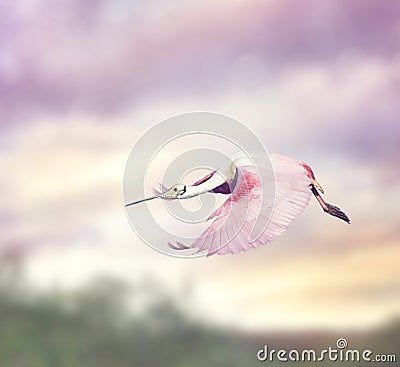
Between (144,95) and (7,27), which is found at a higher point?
(7,27)

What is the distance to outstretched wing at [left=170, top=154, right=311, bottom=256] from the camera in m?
2.10

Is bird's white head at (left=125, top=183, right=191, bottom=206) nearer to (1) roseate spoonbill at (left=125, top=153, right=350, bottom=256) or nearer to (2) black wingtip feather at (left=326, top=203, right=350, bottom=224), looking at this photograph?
(1) roseate spoonbill at (left=125, top=153, right=350, bottom=256)

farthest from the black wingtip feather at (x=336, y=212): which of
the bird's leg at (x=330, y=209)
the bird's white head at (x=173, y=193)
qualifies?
the bird's white head at (x=173, y=193)

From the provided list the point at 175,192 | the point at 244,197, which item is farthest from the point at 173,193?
the point at 244,197

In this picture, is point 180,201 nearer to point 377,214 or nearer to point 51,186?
point 51,186

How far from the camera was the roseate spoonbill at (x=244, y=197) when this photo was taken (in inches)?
82.7

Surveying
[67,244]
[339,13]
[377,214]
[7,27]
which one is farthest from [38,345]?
[339,13]

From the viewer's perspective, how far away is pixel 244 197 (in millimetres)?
A: 2125

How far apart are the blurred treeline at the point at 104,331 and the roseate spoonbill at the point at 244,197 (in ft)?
0.73

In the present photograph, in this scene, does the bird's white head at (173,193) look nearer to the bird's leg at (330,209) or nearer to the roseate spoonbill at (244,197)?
the roseate spoonbill at (244,197)

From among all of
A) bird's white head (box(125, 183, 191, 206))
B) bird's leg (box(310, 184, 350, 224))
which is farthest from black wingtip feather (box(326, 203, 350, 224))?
bird's white head (box(125, 183, 191, 206))

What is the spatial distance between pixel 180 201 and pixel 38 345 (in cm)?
61

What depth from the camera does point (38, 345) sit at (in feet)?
6.90

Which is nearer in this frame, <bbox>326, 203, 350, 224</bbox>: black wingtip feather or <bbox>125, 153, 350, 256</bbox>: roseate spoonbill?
<bbox>125, 153, 350, 256</bbox>: roseate spoonbill
